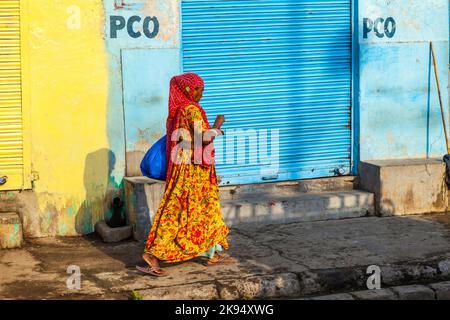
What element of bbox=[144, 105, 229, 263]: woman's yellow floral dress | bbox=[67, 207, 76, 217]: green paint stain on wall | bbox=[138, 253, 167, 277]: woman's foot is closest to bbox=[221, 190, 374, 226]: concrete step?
bbox=[67, 207, 76, 217]: green paint stain on wall

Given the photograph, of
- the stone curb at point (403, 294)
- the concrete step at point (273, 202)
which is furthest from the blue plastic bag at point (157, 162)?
the stone curb at point (403, 294)

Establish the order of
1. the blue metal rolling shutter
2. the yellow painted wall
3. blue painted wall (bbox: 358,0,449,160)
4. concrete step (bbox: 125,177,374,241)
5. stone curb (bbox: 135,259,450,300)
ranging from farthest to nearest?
blue painted wall (bbox: 358,0,449,160) < the blue metal rolling shutter < the yellow painted wall < concrete step (bbox: 125,177,374,241) < stone curb (bbox: 135,259,450,300)

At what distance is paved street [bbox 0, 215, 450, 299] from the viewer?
22.7 feet

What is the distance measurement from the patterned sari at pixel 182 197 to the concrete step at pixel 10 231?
174 cm

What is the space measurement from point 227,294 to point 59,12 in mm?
3586

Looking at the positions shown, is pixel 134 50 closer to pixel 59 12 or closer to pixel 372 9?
pixel 59 12

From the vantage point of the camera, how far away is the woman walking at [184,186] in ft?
23.5

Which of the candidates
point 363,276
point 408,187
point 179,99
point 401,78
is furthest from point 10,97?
point 401,78

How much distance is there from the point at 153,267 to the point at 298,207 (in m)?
2.47

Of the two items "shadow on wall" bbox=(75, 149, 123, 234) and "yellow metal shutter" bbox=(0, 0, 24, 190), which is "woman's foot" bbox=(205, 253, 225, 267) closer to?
"shadow on wall" bbox=(75, 149, 123, 234)

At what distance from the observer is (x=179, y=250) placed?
7270 millimetres

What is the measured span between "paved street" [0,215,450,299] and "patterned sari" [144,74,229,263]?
10.1 inches

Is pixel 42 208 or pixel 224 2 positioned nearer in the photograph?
pixel 42 208
